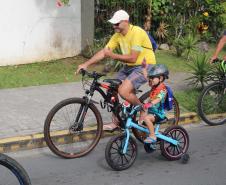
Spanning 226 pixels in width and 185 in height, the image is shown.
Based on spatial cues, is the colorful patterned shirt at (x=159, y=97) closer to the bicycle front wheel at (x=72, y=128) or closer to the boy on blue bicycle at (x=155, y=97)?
the boy on blue bicycle at (x=155, y=97)

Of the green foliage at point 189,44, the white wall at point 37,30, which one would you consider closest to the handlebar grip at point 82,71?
the white wall at point 37,30

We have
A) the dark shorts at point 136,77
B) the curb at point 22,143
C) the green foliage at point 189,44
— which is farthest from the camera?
the green foliage at point 189,44

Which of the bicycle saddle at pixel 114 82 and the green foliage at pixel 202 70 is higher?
the bicycle saddle at pixel 114 82

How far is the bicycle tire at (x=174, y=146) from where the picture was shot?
6.16 meters

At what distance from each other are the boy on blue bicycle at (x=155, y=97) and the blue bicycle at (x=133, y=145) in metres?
0.10

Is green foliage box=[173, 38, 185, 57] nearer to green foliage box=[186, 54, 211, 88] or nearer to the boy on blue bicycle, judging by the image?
green foliage box=[186, 54, 211, 88]

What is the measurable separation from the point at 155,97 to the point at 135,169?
2.87 ft

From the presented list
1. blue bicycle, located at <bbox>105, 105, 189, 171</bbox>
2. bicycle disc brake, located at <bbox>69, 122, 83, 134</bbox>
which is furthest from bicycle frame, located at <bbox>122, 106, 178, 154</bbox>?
bicycle disc brake, located at <bbox>69, 122, 83, 134</bbox>

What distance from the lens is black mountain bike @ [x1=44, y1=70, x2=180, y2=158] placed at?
6.07 meters

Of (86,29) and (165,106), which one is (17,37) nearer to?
(86,29)

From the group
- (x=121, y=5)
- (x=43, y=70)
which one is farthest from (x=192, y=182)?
(x=121, y=5)

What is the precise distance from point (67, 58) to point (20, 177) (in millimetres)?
7554

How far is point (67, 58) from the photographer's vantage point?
38.0ft

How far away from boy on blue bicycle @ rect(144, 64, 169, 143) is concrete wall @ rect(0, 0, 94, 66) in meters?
5.37
